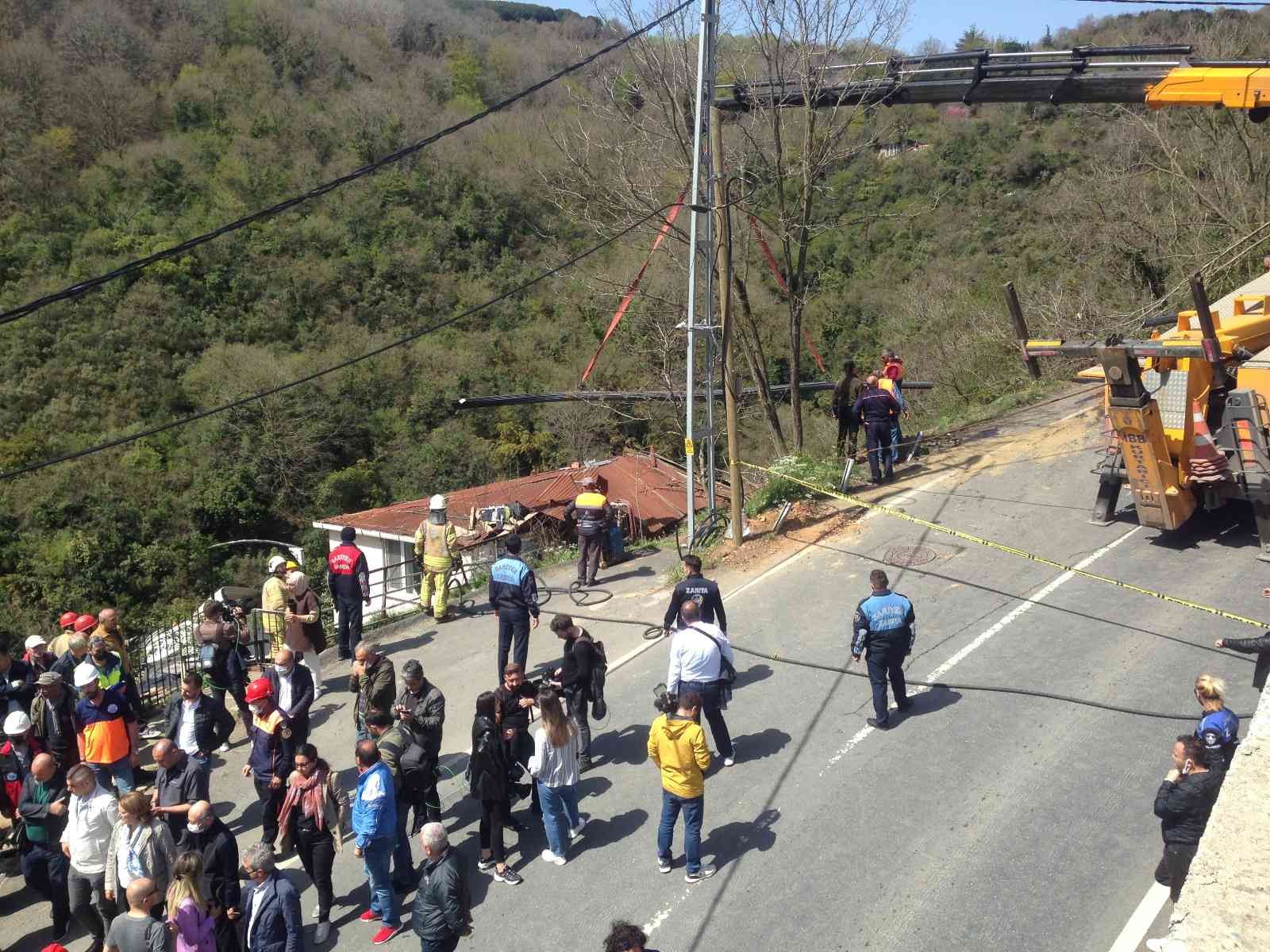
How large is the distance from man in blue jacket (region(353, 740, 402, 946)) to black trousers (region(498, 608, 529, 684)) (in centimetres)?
330

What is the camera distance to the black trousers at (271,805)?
7.54 metres

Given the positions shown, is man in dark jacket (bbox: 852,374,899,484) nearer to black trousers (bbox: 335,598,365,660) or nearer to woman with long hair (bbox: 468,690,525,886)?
black trousers (bbox: 335,598,365,660)

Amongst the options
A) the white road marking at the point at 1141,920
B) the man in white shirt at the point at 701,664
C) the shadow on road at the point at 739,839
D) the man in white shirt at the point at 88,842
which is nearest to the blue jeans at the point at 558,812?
the shadow on road at the point at 739,839

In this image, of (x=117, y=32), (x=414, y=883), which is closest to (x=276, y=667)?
(x=414, y=883)

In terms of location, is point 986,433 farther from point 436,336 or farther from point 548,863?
point 436,336

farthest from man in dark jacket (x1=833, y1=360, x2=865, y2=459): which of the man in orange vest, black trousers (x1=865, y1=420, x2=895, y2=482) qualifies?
the man in orange vest

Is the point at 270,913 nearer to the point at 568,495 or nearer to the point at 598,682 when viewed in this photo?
the point at 598,682

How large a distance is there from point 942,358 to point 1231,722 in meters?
23.5

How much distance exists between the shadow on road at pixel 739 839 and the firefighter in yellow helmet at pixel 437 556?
6.47 m

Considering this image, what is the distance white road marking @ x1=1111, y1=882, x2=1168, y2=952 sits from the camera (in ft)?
19.5

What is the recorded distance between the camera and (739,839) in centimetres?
745

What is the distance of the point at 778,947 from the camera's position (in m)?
6.29

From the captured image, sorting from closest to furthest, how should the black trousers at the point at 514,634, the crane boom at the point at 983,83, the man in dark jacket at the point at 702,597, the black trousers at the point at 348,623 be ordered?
the man in dark jacket at the point at 702,597
the black trousers at the point at 514,634
the black trousers at the point at 348,623
the crane boom at the point at 983,83

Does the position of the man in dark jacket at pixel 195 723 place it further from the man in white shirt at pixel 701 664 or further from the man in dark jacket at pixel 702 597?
the man in dark jacket at pixel 702 597
